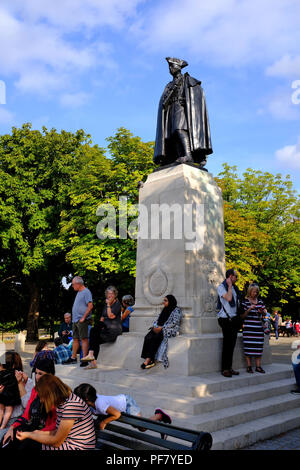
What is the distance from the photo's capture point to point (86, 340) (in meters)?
7.80

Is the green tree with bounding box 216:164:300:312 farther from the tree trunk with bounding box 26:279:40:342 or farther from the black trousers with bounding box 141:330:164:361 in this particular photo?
the black trousers with bounding box 141:330:164:361

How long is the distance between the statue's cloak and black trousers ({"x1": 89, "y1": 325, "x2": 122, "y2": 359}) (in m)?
4.01

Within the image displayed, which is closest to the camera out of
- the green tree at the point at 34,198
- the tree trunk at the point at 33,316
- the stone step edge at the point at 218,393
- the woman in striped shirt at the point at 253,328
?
the stone step edge at the point at 218,393

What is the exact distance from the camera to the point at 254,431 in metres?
4.88

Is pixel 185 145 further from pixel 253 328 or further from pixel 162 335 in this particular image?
pixel 162 335

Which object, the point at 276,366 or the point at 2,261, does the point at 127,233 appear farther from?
the point at 276,366

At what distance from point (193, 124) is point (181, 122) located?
0.92 ft

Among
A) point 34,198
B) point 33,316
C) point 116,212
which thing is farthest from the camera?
point 33,316

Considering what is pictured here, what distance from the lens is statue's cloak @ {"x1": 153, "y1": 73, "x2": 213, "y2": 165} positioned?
8.57m

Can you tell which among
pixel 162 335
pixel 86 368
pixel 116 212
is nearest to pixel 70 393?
pixel 162 335

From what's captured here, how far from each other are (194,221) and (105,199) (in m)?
12.9

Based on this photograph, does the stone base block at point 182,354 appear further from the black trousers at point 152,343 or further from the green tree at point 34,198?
the green tree at point 34,198

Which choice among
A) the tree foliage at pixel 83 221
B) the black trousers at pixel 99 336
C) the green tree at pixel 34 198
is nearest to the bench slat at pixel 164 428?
the black trousers at pixel 99 336

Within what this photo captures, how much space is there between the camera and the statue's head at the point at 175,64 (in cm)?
893
